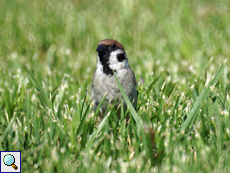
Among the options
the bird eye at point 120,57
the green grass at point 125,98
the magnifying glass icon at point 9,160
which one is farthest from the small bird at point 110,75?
the magnifying glass icon at point 9,160

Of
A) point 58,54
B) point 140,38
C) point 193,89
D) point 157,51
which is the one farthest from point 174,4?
point 193,89

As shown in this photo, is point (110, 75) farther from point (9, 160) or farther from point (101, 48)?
point (9, 160)

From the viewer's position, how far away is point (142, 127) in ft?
6.35

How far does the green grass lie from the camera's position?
1.82m

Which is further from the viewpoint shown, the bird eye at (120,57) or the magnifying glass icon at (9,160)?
the bird eye at (120,57)

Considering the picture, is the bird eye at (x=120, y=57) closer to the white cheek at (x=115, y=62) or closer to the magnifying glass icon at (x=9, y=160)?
the white cheek at (x=115, y=62)

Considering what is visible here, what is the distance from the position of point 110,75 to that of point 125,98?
0.97 ft

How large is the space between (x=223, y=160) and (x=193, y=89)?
0.85 metres

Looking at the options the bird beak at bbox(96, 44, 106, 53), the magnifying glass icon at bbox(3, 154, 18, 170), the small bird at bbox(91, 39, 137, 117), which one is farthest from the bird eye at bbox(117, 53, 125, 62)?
the magnifying glass icon at bbox(3, 154, 18, 170)

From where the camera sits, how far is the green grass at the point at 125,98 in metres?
1.82

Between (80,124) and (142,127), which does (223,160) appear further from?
(80,124)

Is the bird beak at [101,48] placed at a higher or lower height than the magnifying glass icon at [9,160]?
higher

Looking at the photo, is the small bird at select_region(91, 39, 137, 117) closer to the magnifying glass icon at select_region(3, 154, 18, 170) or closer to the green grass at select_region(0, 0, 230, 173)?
the green grass at select_region(0, 0, 230, 173)

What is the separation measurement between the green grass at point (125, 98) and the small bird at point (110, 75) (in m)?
0.13
